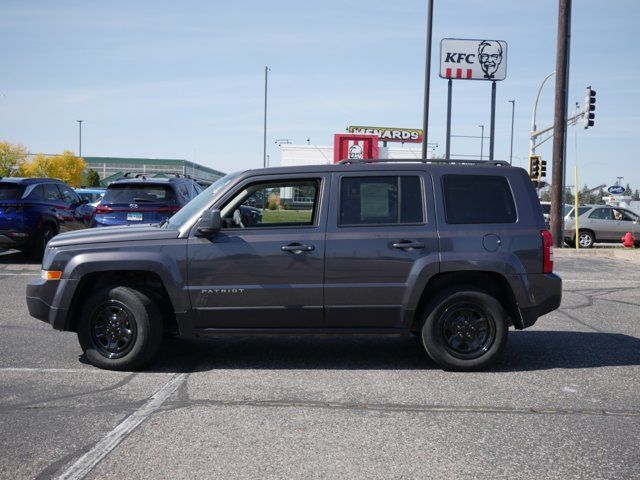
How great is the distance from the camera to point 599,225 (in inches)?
932

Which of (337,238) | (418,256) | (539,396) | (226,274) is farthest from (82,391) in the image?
(539,396)

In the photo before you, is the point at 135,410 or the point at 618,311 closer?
the point at 135,410

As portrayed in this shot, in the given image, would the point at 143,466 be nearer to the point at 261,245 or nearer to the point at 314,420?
the point at 314,420

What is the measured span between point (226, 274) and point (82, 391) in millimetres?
1502

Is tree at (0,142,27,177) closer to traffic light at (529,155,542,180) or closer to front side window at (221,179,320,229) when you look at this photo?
traffic light at (529,155,542,180)

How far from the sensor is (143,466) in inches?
154

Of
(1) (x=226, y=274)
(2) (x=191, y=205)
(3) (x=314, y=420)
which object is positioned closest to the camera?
(3) (x=314, y=420)

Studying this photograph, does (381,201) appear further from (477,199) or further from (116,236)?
(116,236)

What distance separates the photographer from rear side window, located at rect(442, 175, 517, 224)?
→ 6195 millimetres

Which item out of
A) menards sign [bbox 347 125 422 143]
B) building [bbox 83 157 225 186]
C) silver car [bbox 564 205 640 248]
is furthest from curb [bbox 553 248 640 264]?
building [bbox 83 157 225 186]

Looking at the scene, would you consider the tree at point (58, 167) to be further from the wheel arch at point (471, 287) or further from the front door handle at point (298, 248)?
the wheel arch at point (471, 287)

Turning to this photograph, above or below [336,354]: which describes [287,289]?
above

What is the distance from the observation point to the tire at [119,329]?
602cm

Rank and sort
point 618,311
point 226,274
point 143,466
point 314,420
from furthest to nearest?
point 618,311
point 226,274
point 314,420
point 143,466
